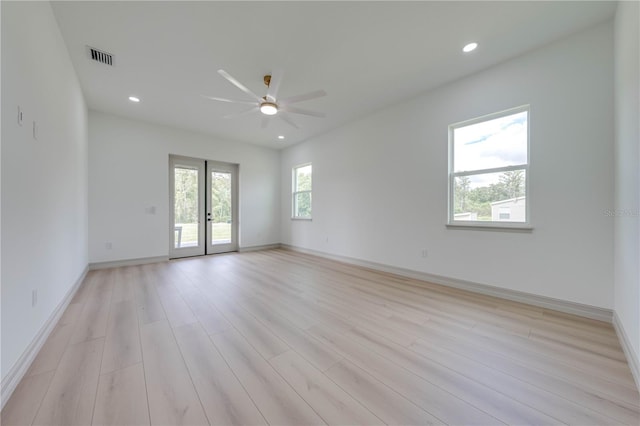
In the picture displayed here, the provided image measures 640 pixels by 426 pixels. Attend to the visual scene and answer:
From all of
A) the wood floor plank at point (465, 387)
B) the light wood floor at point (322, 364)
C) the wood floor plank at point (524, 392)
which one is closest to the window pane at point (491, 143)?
the light wood floor at point (322, 364)

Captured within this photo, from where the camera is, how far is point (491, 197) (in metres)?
3.02

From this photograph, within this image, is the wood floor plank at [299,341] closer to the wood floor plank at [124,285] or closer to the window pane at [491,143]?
the wood floor plank at [124,285]

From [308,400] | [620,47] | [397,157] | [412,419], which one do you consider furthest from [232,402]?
[620,47]

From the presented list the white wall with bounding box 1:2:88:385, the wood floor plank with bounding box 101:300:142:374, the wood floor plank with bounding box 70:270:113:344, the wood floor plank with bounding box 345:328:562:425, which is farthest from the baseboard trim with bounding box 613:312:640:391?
the wood floor plank with bounding box 70:270:113:344

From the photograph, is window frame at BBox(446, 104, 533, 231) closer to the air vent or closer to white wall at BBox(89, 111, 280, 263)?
the air vent

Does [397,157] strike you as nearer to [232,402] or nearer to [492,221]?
[492,221]

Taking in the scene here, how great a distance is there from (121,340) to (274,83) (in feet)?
9.16

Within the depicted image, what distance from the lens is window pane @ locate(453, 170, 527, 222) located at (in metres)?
2.81

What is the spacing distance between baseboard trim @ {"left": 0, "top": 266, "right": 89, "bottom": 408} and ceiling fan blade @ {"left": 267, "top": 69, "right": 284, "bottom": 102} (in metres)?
2.92

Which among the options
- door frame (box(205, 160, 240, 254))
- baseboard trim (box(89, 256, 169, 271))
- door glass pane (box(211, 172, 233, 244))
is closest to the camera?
baseboard trim (box(89, 256, 169, 271))

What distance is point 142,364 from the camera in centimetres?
164

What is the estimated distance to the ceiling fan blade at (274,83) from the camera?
2.41m

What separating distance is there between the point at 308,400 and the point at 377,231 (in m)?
3.24

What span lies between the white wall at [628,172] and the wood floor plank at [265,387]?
209 centimetres
